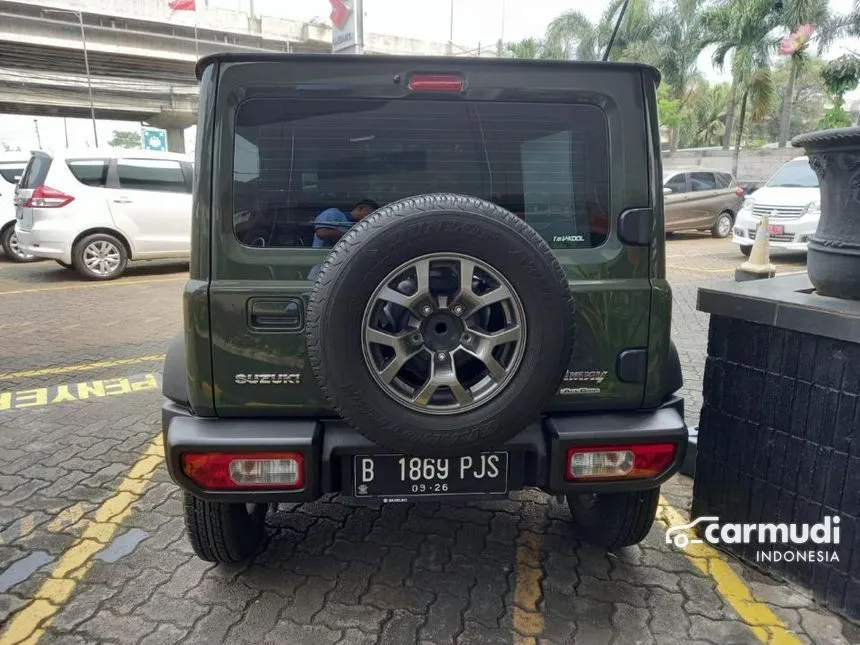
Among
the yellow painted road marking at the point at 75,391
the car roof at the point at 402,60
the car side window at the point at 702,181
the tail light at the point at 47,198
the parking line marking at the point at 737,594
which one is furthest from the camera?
the car side window at the point at 702,181

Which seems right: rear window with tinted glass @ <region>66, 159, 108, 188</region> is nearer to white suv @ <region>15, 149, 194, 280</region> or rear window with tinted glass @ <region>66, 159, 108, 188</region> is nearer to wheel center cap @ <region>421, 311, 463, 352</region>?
white suv @ <region>15, 149, 194, 280</region>

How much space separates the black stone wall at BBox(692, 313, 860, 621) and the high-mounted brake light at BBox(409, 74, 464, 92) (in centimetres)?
151

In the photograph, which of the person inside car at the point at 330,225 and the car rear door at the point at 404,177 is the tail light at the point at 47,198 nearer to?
the car rear door at the point at 404,177

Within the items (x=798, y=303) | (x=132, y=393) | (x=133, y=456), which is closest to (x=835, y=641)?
(x=798, y=303)

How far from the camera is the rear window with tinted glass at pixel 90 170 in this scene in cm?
951

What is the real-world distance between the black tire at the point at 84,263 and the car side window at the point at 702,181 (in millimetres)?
11879

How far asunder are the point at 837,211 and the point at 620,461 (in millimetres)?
1317

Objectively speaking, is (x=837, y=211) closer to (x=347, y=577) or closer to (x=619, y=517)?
(x=619, y=517)

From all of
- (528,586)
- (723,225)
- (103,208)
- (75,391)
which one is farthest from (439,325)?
(723,225)

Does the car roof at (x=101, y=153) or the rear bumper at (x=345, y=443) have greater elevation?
the car roof at (x=101, y=153)

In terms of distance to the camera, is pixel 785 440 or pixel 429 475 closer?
pixel 429 475

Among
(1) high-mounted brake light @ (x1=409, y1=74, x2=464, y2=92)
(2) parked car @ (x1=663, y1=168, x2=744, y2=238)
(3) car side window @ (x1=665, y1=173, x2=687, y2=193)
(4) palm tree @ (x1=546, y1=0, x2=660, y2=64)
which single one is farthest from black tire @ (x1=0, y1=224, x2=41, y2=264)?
(4) palm tree @ (x1=546, y1=0, x2=660, y2=64)

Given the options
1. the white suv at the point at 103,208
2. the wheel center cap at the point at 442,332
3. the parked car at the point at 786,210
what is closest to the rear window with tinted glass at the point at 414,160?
the wheel center cap at the point at 442,332

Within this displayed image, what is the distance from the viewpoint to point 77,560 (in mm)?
2781
